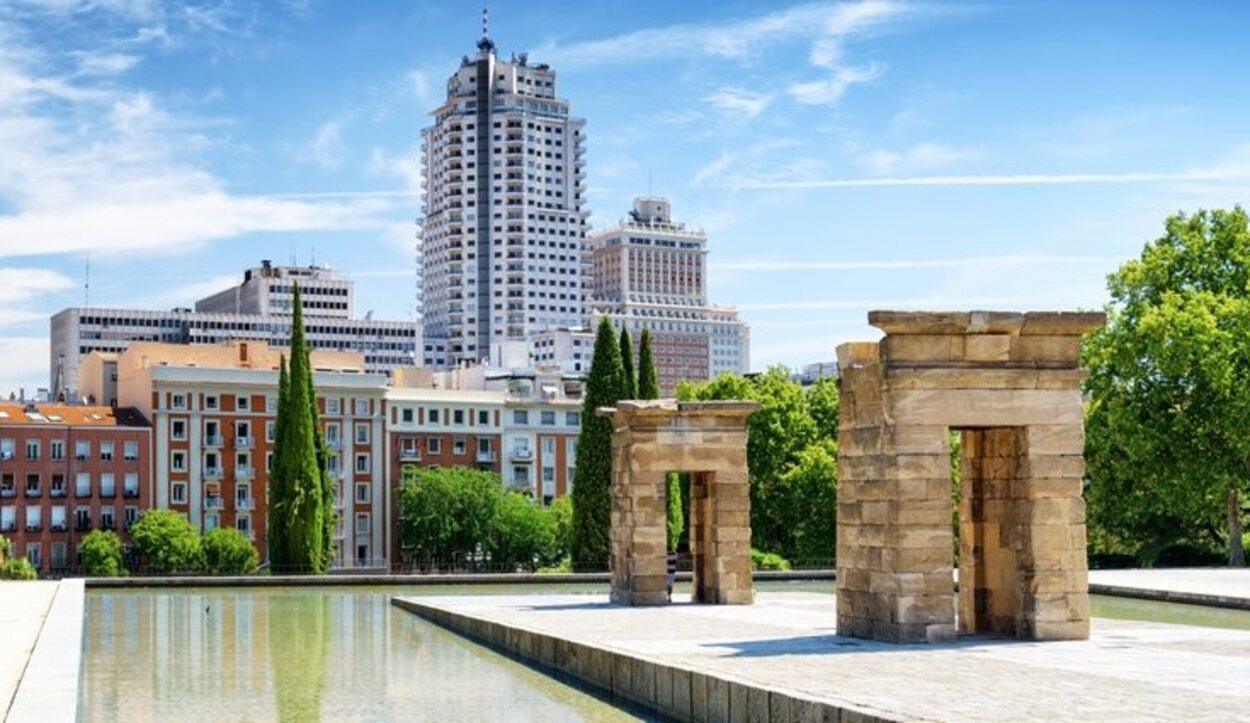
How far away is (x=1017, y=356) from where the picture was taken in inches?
956

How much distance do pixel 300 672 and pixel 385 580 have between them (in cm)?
3196

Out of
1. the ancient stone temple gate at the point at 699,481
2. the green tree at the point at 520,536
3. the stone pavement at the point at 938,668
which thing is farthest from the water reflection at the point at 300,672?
the green tree at the point at 520,536

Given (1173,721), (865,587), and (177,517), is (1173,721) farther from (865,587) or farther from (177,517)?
(177,517)

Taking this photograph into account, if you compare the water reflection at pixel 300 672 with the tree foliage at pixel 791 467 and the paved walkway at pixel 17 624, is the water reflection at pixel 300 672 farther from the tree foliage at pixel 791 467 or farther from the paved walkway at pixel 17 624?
the tree foliage at pixel 791 467

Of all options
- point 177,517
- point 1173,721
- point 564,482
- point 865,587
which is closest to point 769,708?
point 1173,721

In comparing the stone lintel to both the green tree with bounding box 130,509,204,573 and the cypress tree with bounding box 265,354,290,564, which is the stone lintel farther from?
the green tree with bounding box 130,509,204,573

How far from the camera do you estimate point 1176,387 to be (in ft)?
196

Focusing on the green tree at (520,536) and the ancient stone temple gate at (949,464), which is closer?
the ancient stone temple gate at (949,464)

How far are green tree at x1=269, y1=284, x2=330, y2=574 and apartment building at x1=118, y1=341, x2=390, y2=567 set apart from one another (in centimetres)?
3254

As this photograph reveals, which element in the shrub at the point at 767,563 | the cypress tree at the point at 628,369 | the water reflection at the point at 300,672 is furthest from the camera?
the cypress tree at the point at 628,369

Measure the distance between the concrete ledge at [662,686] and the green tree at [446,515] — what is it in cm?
7558

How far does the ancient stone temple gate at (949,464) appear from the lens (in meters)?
23.7

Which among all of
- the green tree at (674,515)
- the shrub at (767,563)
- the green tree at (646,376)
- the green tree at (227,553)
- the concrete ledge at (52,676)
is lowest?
the green tree at (227,553)

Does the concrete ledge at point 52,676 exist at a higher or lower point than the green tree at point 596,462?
lower
